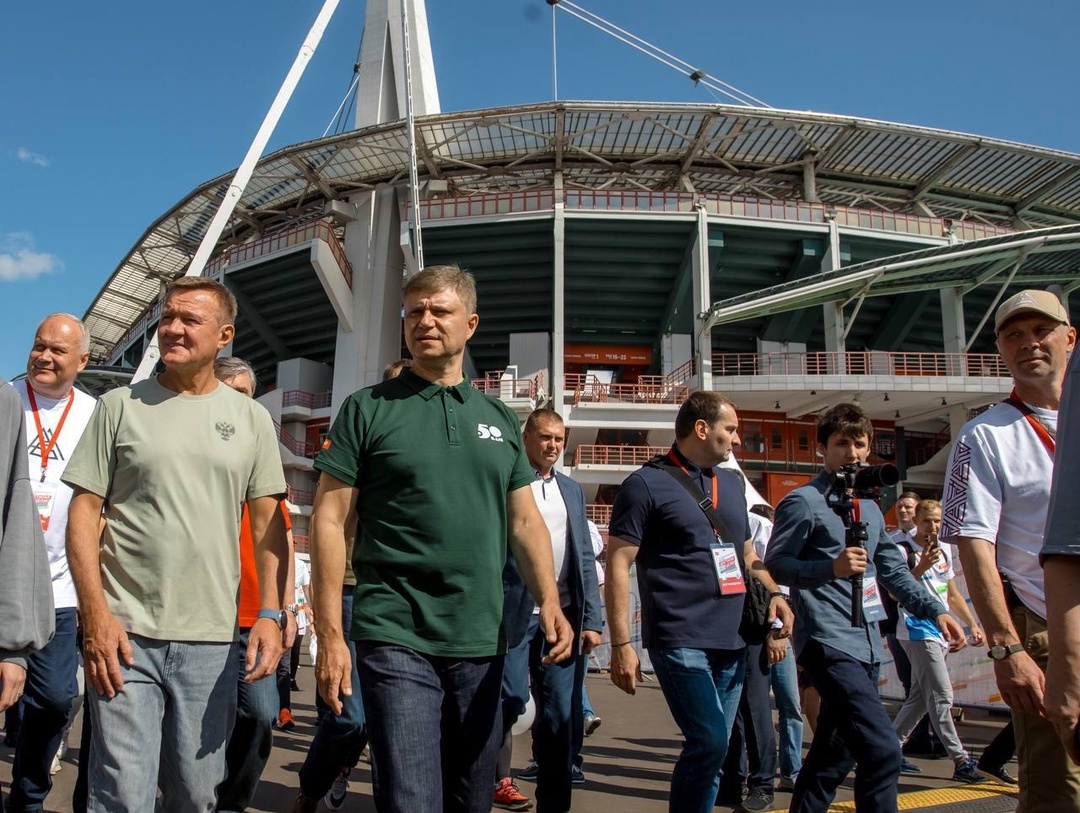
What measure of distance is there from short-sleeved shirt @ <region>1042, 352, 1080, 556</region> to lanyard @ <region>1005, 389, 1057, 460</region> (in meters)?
1.25

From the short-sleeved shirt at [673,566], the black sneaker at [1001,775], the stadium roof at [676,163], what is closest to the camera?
the short-sleeved shirt at [673,566]

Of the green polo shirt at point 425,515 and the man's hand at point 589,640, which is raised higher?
the green polo shirt at point 425,515

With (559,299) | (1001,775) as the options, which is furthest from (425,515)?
(559,299)

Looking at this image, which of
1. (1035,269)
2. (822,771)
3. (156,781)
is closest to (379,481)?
(156,781)

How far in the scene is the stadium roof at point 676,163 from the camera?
2781 centimetres

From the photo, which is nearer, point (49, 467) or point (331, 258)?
point (49, 467)

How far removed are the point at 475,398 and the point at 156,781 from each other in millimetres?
1476

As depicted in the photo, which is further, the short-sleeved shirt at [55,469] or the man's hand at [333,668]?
the short-sleeved shirt at [55,469]

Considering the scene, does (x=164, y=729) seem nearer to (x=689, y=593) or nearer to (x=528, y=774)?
(x=689, y=593)

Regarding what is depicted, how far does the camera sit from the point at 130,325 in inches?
1726

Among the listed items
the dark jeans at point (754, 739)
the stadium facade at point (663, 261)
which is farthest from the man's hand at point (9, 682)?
the stadium facade at point (663, 261)

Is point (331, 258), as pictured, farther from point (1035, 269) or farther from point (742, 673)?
point (742, 673)

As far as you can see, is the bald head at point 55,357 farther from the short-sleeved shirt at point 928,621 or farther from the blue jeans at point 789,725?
the short-sleeved shirt at point 928,621

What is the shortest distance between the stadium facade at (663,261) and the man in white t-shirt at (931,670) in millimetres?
19068
